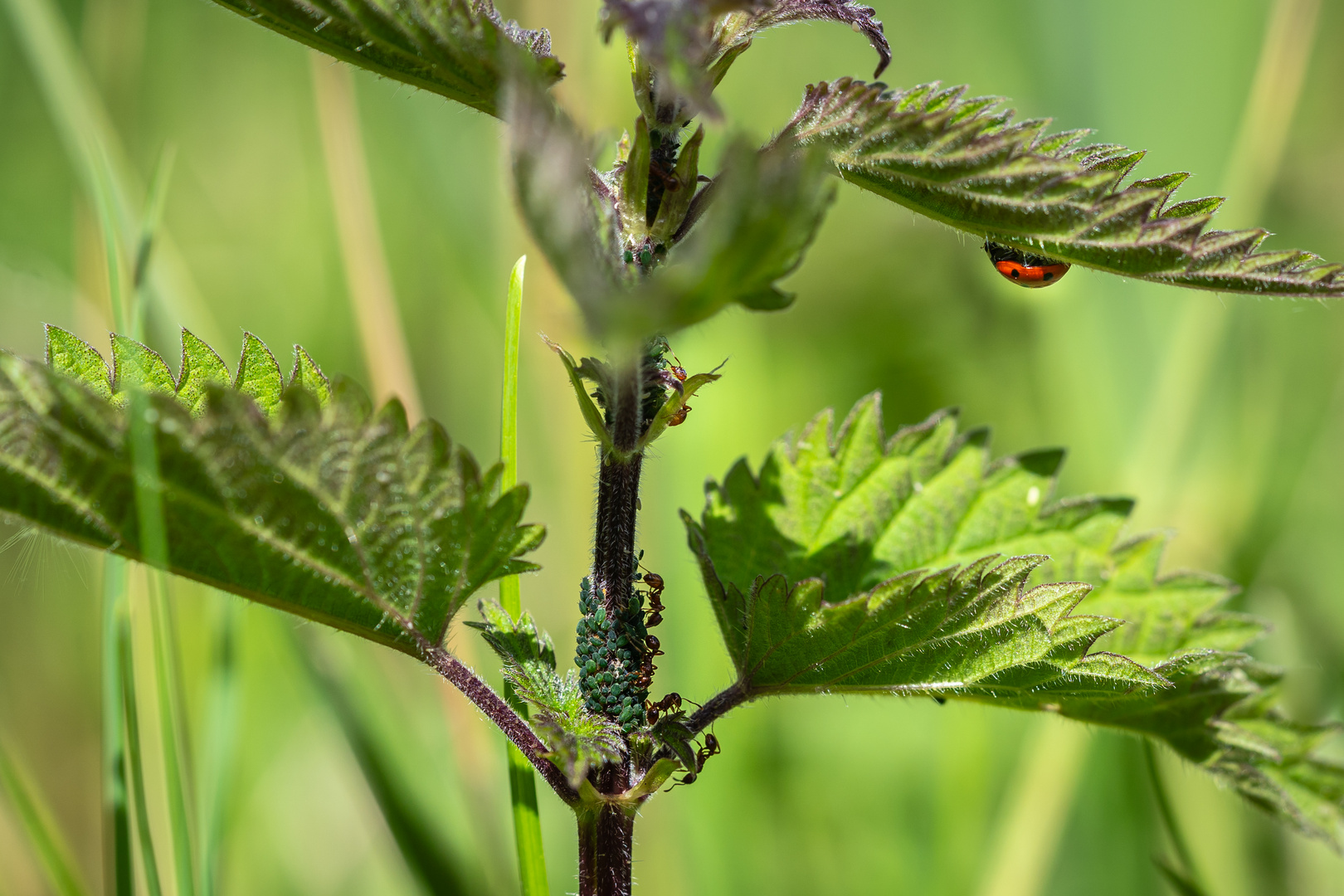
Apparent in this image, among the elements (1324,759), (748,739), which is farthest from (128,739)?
(1324,759)

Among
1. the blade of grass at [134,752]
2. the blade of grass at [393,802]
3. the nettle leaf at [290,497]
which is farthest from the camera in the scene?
the blade of grass at [393,802]

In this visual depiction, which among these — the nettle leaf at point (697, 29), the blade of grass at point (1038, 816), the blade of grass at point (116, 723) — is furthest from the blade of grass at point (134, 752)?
the blade of grass at point (1038, 816)

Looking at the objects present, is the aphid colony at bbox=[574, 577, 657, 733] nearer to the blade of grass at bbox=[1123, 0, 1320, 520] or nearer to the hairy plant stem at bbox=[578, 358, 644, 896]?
the hairy plant stem at bbox=[578, 358, 644, 896]

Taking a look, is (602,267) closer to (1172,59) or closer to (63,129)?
(63,129)

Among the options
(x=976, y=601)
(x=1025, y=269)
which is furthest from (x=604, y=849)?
(x=1025, y=269)

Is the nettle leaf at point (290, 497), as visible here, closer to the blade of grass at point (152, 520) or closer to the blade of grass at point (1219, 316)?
the blade of grass at point (152, 520)

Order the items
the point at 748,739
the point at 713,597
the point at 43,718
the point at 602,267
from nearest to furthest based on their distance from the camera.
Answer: the point at 602,267, the point at 713,597, the point at 748,739, the point at 43,718

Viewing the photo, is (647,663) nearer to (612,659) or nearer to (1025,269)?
(612,659)
